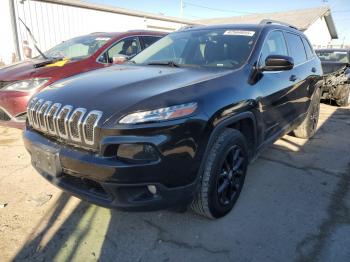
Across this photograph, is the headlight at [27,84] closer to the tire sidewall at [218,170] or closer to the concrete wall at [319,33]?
the tire sidewall at [218,170]

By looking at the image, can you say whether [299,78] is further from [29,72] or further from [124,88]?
[29,72]

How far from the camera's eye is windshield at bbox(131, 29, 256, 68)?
3.34m

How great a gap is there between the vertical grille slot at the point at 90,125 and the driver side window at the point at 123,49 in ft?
11.3

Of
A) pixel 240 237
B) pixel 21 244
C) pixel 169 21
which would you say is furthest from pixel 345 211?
pixel 169 21

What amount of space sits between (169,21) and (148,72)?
64.7ft

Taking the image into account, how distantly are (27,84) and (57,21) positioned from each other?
11749 millimetres

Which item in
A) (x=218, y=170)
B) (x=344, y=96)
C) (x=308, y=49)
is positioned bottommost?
(x=344, y=96)

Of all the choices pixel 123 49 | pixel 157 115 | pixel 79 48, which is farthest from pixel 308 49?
pixel 79 48

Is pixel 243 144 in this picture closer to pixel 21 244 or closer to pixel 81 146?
pixel 81 146

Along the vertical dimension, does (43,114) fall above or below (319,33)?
above

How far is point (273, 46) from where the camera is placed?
376cm

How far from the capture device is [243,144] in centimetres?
300

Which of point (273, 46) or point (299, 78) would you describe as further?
point (299, 78)

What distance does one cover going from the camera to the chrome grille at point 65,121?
2.30 meters
